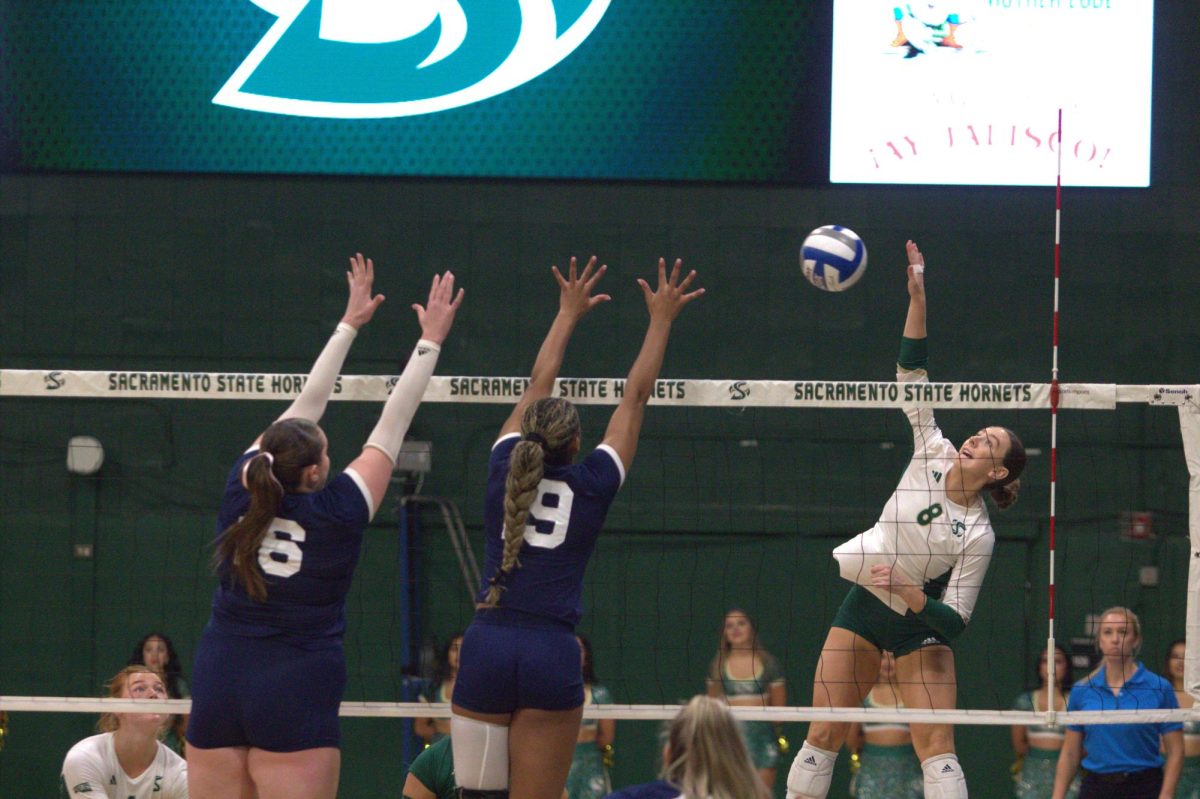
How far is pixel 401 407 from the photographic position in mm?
4762

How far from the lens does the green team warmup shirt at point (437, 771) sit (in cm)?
614

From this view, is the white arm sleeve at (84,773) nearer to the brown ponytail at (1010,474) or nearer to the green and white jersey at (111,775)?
the green and white jersey at (111,775)

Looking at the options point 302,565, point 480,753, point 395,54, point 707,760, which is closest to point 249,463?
point 302,565

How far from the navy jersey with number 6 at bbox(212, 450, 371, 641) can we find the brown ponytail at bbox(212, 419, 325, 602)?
0.04 metres

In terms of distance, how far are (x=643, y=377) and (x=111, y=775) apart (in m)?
3.21

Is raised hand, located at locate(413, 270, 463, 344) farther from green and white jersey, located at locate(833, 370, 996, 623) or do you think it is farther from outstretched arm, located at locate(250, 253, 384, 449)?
green and white jersey, located at locate(833, 370, 996, 623)

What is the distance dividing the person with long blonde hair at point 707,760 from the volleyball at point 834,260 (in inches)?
129

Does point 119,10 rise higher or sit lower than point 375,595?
higher

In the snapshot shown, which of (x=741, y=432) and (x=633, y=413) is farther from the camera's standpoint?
(x=741, y=432)

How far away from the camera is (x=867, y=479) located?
9.61 meters

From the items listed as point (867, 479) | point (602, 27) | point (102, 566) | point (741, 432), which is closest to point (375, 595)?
point (102, 566)

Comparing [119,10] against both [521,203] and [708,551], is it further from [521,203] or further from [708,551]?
[708,551]

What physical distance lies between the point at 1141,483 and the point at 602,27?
14.6ft

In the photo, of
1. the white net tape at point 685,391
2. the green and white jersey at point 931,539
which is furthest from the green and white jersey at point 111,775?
the green and white jersey at point 931,539
